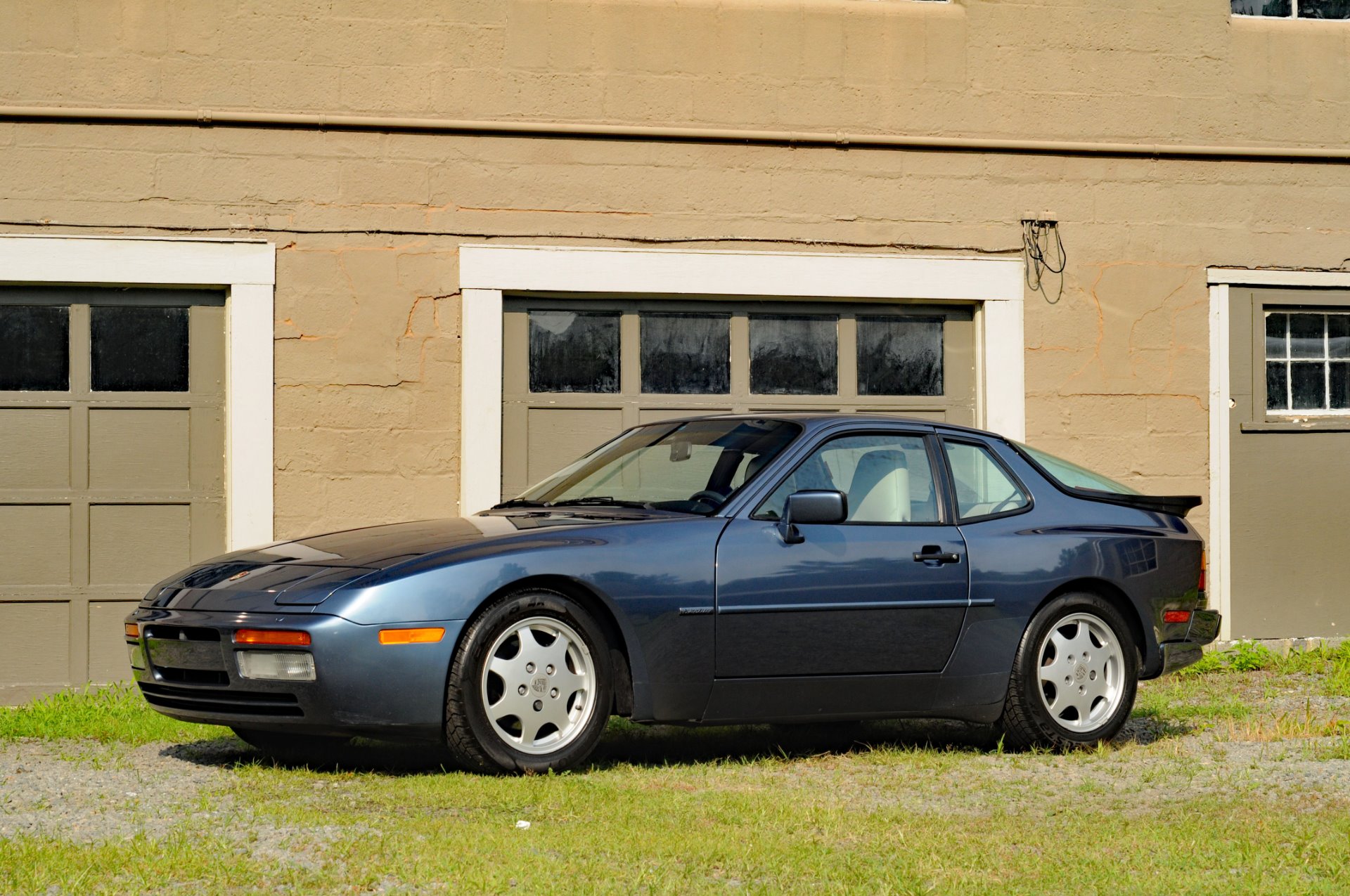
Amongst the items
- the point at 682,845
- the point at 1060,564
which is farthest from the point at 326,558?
the point at 1060,564

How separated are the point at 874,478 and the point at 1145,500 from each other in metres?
1.38

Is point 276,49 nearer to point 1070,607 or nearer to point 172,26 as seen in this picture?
point 172,26

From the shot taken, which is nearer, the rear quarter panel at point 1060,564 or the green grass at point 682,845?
the green grass at point 682,845

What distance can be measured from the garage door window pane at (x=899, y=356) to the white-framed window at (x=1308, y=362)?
2.23 m

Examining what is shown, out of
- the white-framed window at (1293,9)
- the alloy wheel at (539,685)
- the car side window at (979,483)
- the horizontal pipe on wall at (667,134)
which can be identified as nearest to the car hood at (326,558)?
the alloy wheel at (539,685)

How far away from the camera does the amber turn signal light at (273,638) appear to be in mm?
5930

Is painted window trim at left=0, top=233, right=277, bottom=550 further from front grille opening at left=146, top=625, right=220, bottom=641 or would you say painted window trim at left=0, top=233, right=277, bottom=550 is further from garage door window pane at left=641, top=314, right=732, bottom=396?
front grille opening at left=146, top=625, right=220, bottom=641

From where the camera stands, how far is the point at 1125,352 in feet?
35.1

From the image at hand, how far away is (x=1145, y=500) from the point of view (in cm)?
769

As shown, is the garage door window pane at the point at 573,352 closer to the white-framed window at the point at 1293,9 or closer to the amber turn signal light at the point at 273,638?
the amber turn signal light at the point at 273,638

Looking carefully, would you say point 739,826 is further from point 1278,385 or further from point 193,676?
point 1278,385

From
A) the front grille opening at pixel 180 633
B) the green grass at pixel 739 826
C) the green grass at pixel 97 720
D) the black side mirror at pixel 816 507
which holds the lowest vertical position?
the green grass at pixel 97 720

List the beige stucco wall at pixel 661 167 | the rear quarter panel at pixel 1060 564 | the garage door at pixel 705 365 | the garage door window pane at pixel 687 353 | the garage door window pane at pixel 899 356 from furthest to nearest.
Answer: the garage door window pane at pixel 899 356 < the garage door window pane at pixel 687 353 < the garage door at pixel 705 365 < the beige stucco wall at pixel 661 167 < the rear quarter panel at pixel 1060 564

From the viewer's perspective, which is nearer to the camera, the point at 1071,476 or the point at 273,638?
the point at 273,638
